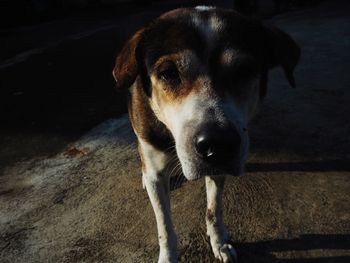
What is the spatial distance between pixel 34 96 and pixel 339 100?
435 cm

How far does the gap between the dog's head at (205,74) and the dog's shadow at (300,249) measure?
39.8 inches

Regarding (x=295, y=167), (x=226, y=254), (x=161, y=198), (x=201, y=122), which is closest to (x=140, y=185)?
(x=161, y=198)

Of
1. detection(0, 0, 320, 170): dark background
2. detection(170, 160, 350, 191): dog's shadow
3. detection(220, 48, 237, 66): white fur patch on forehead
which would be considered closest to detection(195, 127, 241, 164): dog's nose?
detection(220, 48, 237, 66): white fur patch on forehead

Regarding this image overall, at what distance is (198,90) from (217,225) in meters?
1.15

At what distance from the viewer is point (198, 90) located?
7.52ft

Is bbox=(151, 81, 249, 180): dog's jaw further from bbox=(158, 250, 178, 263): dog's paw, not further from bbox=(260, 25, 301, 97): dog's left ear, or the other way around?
bbox=(158, 250, 178, 263): dog's paw

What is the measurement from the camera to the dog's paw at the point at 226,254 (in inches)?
112

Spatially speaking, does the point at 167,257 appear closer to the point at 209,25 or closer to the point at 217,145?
the point at 217,145

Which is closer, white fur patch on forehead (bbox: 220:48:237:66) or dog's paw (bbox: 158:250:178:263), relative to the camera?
white fur patch on forehead (bbox: 220:48:237:66)

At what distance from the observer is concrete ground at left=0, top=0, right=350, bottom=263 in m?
3.05

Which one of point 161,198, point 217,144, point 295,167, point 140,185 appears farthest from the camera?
point 295,167

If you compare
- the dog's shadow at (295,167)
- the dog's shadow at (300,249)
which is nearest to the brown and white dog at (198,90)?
the dog's shadow at (300,249)

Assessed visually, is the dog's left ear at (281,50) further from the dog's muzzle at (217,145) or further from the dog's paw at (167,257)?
the dog's paw at (167,257)

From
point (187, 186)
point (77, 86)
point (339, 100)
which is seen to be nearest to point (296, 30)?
point (339, 100)
